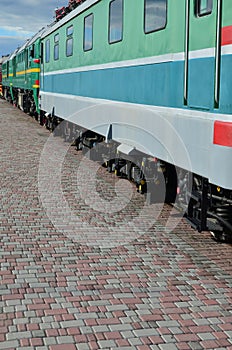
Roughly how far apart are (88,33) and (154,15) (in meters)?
4.39

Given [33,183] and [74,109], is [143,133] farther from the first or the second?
[74,109]

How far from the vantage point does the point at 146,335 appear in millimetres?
4730

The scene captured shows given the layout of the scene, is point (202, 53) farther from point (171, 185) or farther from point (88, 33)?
point (88, 33)

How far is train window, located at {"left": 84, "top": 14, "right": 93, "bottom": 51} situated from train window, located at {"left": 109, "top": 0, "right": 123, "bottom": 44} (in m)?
1.53

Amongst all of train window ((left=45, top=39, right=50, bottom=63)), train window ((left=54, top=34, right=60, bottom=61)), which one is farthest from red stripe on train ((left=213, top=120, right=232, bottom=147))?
train window ((left=45, top=39, right=50, bottom=63))

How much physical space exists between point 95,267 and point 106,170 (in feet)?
22.0

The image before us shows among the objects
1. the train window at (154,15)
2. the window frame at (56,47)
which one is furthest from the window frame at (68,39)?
the train window at (154,15)

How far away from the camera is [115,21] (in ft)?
32.6

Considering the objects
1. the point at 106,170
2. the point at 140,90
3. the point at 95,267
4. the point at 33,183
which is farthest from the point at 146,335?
the point at 106,170

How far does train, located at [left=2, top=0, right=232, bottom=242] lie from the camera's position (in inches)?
239

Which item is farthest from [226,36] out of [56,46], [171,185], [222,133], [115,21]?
[56,46]

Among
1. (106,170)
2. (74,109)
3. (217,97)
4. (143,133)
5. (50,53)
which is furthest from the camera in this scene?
(50,53)

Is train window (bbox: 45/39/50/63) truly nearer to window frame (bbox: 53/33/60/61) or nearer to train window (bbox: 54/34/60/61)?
window frame (bbox: 53/33/60/61)

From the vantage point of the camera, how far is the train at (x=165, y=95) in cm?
608
